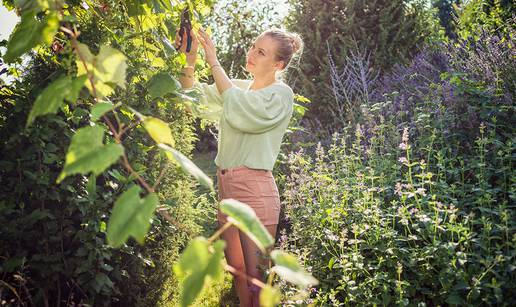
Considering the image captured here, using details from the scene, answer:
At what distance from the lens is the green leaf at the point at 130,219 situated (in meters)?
0.79

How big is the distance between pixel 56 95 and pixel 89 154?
6.6 inches

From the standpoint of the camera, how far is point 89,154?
85 centimetres

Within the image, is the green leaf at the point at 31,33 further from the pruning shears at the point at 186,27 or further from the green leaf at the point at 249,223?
the pruning shears at the point at 186,27

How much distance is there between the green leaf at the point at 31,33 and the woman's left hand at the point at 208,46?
5.13 ft

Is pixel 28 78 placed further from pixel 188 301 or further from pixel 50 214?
pixel 188 301

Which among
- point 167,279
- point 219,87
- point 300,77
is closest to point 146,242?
point 167,279

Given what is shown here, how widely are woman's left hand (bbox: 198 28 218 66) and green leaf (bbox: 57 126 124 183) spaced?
1.71m

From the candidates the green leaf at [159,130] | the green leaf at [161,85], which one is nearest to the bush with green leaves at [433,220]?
the green leaf at [161,85]

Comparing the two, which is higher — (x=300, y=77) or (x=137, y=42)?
(x=137, y=42)

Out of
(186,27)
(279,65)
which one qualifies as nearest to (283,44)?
(279,65)

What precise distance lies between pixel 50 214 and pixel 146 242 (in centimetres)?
76

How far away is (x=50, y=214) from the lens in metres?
2.33

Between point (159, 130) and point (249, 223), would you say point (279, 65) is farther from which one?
point (249, 223)

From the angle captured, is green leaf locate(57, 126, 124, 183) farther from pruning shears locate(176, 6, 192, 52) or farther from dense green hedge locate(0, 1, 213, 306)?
pruning shears locate(176, 6, 192, 52)
